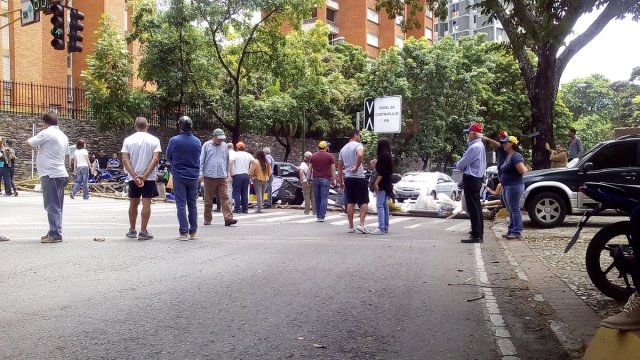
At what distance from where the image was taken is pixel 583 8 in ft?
20.8

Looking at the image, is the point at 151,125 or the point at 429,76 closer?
the point at 151,125

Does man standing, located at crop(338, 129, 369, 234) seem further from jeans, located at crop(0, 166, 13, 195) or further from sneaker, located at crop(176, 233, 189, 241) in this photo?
jeans, located at crop(0, 166, 13, 195)

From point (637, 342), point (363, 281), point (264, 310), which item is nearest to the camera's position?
point (637, 342)

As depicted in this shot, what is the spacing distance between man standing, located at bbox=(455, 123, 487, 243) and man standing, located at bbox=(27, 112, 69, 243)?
632cm

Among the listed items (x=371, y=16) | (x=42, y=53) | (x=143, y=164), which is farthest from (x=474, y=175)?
(x=371, y=16)

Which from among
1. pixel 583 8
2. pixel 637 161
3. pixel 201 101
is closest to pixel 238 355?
pixel 583 8

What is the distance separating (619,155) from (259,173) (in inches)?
353

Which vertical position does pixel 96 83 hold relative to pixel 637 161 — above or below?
above

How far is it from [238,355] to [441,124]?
101 ft

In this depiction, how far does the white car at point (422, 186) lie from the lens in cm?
2430

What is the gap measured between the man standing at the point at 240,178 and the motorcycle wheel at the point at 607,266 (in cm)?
1062

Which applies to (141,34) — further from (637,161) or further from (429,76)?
(637,161)

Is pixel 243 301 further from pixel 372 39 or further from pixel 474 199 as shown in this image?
pixel 372 39

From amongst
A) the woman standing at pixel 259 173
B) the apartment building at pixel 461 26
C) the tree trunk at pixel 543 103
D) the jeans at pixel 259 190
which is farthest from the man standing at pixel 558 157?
the apartment building at pixel 461 26
